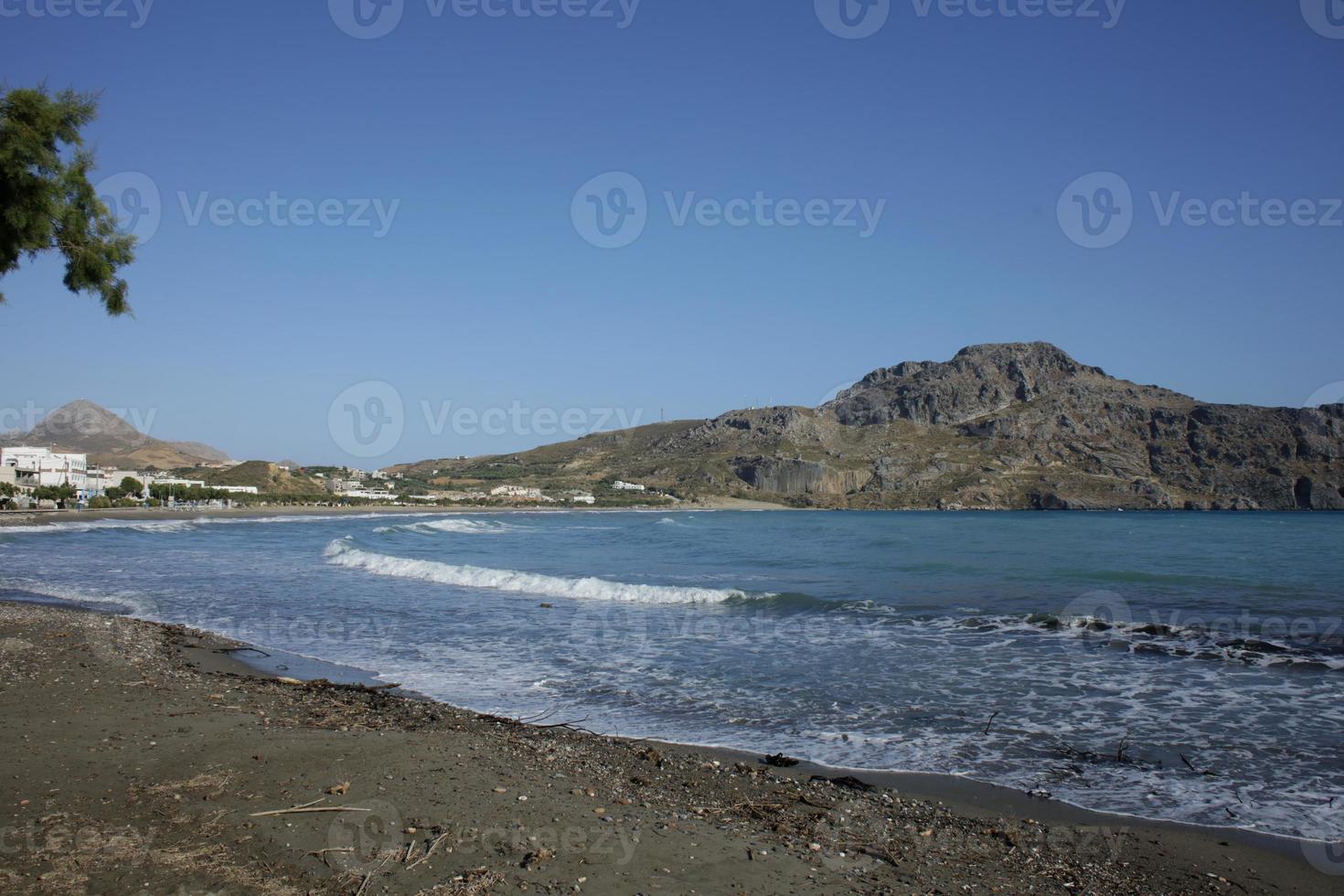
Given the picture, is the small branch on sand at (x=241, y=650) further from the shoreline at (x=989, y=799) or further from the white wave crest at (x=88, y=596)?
the shoreline at (x=989, y=799)

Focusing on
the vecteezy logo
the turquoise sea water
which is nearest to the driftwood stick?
the turquoise sea water

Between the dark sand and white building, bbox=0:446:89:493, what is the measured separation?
114m

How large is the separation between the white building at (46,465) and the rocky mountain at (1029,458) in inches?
2864

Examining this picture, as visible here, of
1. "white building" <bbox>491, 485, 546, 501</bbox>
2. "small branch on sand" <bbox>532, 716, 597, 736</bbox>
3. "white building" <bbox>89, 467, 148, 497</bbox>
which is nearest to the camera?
"small branch on sand" <bbox>532, 716, 597, 736</bbox>

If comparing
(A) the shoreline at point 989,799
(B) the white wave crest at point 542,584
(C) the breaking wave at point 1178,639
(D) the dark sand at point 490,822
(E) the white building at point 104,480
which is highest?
(E) the white building at point 104,480

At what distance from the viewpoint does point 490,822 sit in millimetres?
5043

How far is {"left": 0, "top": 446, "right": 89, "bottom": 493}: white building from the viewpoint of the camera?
102125 mm

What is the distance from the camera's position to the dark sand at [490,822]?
429 centimetres

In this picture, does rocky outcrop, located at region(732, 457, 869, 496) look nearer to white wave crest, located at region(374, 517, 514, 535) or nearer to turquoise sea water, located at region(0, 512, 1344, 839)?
white wave crest, located at region(374, 517, 514, 535)

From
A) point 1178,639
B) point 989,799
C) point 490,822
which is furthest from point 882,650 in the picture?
point 490,822

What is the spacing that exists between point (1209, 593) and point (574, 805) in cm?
2191

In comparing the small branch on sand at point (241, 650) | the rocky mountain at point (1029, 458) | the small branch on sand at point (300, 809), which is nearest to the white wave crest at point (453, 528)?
the small branch on sand at point (241, 650)

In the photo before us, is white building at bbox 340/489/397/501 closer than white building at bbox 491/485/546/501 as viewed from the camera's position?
Yes

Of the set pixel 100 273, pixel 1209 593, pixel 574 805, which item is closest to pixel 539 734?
pixel 574 805
